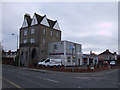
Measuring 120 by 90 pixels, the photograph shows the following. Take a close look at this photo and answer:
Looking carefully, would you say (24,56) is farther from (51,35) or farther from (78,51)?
(78,51)

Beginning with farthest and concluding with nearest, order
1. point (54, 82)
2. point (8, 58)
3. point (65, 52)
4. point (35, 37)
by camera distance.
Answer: point (8, 58) < point (35, 37) < point (65, 52) < point (54, 82)

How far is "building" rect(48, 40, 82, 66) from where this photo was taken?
34.4 meters

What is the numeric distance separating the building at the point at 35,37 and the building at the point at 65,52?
2.37 meters

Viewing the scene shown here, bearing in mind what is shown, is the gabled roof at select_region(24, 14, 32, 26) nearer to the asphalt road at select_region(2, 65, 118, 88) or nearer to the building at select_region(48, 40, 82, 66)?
the building at select_region(48, 40, 82, 66)

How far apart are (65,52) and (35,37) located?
10253 millimetres

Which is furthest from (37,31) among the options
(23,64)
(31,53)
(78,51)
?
(78,51)

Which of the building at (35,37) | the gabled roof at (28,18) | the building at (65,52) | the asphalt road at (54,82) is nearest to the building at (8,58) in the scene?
the building at (35,37)

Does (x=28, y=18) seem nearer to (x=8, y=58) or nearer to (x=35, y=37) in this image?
(x=35, y=37)

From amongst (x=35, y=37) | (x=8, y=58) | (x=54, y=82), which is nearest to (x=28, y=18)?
(x=35, y=37)

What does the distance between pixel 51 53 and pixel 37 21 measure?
10435mm

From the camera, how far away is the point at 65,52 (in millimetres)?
34406

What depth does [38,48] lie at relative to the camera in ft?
118

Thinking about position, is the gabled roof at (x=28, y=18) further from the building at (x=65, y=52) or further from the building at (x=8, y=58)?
the building at (x=8, y=58)

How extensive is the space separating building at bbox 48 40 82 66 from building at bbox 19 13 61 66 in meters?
2.37
